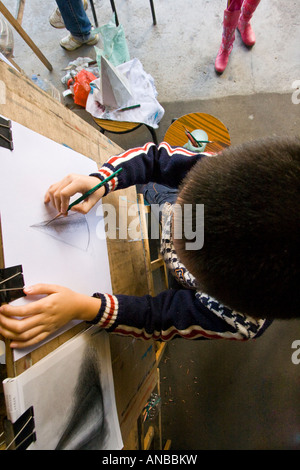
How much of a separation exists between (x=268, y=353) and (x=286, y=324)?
20 cm

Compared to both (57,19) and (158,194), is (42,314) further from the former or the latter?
(57,19)

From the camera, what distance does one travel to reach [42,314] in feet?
1.68

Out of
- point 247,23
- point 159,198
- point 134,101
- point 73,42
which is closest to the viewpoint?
point 159,198

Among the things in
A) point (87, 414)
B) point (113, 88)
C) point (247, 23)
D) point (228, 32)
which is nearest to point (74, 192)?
point (87, 414)

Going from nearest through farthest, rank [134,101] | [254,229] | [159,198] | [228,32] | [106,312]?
1. [254,229]
2. [106,312]
3. [159,198]
4. [134,101]
5. [228,32]

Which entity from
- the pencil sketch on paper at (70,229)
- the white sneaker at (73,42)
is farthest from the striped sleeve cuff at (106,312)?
the white sneaker at (73,42)

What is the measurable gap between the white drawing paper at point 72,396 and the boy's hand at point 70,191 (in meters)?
0.32

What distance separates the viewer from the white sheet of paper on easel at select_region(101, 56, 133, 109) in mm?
1141

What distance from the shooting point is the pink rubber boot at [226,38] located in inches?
57.0

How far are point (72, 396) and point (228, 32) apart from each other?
6.55ft

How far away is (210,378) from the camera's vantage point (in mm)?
1463

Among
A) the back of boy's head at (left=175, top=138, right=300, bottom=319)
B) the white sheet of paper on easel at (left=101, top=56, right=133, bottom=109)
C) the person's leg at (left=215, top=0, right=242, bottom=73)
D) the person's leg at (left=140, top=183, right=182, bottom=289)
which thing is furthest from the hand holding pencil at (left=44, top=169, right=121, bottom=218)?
the person's leg at (left=215, top=0, right=242, bottom=73)

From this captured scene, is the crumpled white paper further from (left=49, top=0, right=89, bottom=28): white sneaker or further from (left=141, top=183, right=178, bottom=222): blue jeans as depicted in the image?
(left=49, top=0, right=89, bottom=28): white sneaker

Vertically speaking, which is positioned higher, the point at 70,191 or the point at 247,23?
the point at 247,23
